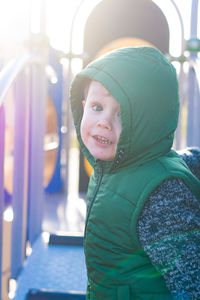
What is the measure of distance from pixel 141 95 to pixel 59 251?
1.13 metres

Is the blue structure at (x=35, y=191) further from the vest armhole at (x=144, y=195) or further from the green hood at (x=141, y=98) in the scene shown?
the vest armhole at (x=144, y=195)

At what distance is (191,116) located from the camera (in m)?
1.72

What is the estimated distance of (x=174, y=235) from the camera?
608mm

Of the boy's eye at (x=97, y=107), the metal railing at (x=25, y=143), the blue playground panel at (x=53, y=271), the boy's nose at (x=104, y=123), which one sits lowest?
the blue playground panel at (x=53, y=271)

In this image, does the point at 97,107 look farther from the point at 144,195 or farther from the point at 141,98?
the point at 144,195

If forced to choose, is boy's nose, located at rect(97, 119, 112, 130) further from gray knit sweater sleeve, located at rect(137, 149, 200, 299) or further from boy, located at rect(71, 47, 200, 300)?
gray knit sweater sleeve, located at rect(137, 149, 200, 299)

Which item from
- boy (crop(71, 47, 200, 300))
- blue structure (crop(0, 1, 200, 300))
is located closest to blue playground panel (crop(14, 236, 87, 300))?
blue structure (crop(0, 1, 200, 300))

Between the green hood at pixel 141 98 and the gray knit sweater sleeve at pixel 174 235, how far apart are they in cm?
10

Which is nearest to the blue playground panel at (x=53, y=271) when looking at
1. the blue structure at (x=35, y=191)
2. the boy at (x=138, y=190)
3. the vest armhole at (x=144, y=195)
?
the blue structure at (x=35, y=191)

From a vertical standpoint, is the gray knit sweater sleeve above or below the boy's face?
below

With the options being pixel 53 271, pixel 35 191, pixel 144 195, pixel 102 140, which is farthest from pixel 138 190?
pixel 35 191

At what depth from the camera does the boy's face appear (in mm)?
707

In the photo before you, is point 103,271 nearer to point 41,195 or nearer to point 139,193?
point 139,193

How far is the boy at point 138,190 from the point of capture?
61 centimetres
